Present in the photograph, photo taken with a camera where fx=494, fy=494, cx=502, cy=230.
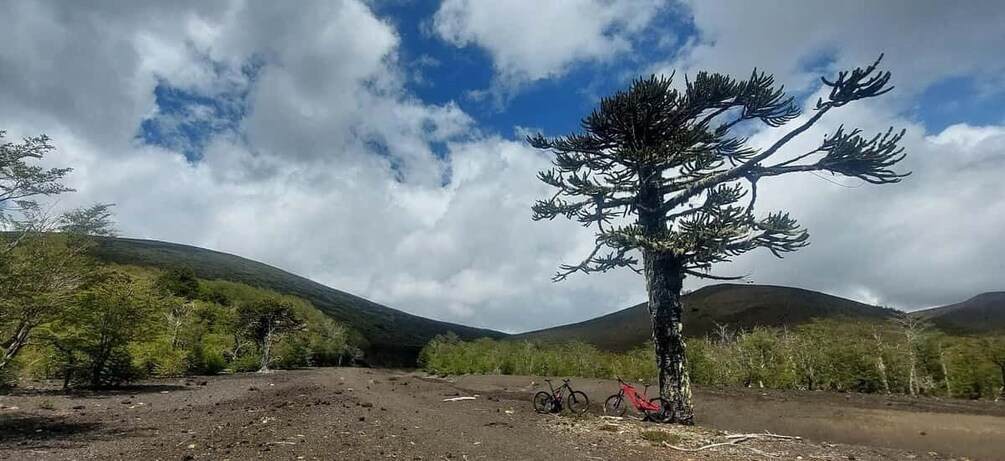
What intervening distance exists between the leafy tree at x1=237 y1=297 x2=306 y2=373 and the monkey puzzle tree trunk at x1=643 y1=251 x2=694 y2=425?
43.2 meters

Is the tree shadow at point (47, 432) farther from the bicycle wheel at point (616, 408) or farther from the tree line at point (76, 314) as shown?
the bicycle wheel at point (616, 408)

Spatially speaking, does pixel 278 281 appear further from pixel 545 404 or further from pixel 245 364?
pixel 545 404

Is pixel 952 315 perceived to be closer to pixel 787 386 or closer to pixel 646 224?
pixel 787 386

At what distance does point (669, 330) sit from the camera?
13.6m

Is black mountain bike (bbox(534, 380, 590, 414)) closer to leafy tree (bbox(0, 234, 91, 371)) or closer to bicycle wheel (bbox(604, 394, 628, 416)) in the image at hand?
bicycle wheel (bbox(604, 394, 628, 416))

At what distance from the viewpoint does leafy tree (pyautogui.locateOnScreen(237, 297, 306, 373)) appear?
48438mm

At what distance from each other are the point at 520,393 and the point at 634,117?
1566 cm

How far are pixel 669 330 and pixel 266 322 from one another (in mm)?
45301

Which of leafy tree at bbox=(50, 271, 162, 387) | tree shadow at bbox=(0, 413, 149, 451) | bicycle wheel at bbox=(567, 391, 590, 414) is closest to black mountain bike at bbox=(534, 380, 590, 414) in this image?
bicycle wheel at bbox=(567, 391, 590, 414)

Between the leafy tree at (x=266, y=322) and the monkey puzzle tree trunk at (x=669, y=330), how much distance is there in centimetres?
4323

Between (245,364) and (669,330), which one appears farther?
(245,364)

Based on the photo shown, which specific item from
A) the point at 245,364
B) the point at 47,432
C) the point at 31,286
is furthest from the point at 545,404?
the point at 245,364

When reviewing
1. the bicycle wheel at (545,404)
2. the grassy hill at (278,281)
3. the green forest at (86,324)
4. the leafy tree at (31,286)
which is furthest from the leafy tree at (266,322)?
the grassy hill at (278,281)

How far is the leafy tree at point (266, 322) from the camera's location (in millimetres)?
48438
